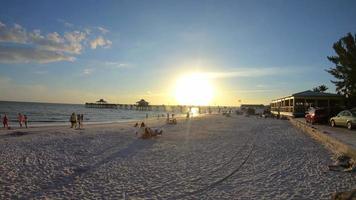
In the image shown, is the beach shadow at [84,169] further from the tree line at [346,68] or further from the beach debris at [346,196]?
the tree line at [346,68]

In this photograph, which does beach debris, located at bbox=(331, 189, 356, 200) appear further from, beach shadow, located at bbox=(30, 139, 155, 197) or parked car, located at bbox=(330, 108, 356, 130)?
parked car, located at bbox=(330, 108, 356, 130)

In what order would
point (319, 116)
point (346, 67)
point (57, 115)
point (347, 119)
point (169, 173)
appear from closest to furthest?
point (169, 173) → point (347, 119) → point (319, 116) → point (346, 67) → point (57, 115)

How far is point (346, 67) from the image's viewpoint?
36.5 metres

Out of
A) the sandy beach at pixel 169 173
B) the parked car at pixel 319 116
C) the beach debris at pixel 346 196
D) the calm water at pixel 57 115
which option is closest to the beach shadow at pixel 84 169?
the sandy beach at pixel 169 173

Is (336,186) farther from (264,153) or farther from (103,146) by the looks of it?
(103,146)

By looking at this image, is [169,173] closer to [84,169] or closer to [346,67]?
[84,169]

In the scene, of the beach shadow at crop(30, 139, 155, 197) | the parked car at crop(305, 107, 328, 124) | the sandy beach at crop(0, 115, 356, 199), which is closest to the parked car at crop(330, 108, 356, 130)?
the parked car at crop(305, 107, 328, 124)

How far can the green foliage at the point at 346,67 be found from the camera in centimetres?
3534

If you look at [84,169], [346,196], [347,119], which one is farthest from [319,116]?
[346,196]

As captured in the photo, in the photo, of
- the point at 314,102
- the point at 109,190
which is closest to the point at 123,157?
the point at 109,190

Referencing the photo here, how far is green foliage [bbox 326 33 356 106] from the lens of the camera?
1391 inches

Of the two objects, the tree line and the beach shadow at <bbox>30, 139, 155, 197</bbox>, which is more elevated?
the tree line

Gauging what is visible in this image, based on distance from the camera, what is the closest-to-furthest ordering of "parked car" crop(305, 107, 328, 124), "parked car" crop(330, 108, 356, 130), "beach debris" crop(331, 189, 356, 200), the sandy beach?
1. "beach debris" crop(331, 189, 356, 200)
2. the sandy beach
3. "parked car" crop(330, 108, 356, 130)
4. "parked car" crop(305, 107, 328, 124)

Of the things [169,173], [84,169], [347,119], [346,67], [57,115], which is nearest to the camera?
[169,173]
